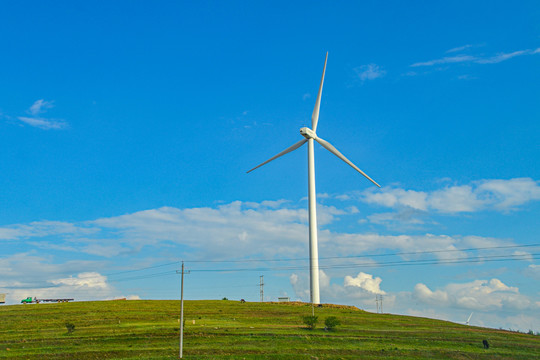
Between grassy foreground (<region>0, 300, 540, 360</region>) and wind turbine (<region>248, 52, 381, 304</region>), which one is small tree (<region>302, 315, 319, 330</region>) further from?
wind turbine (<region>248, 52, 381, 304</region>)

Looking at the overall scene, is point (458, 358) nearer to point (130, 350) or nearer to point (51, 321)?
point (130, 350)

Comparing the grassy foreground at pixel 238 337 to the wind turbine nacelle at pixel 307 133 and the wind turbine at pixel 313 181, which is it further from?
the wind turbine nacelle at pixel 307 133

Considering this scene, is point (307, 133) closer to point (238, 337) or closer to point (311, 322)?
point (311, 322)

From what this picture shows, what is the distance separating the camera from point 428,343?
7769 centimetres

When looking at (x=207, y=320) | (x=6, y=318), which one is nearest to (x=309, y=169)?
(x=207, y=320)

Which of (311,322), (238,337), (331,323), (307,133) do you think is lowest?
(238,337)

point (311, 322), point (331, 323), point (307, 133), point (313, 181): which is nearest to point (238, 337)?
point (311, 322)

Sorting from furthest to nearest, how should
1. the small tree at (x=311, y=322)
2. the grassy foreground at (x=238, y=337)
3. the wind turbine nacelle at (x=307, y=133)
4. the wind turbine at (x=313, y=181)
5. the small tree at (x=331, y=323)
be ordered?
the wind turbine nacelle at (x=307, y=133) < the wind turbine at (x=313, y=181) < the small tree at (x=311, y=322) < the small tree at (x=331, y=323) < the grassy foreground at (x=238, y=337)

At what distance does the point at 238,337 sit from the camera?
7831 cm

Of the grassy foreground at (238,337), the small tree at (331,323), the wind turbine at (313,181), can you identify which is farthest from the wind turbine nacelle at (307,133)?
the small tree at (331,323)

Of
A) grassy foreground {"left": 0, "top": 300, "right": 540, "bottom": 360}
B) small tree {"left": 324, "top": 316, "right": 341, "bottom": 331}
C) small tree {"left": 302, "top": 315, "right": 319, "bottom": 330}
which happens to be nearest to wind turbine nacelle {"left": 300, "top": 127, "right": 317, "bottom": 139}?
grassy foreground {"left": 0, "top": 300, "right": 540, "bottom": 360}

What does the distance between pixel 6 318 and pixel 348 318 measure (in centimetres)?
7518

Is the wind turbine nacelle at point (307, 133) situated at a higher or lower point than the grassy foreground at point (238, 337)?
higher

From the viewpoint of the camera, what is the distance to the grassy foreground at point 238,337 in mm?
67875
